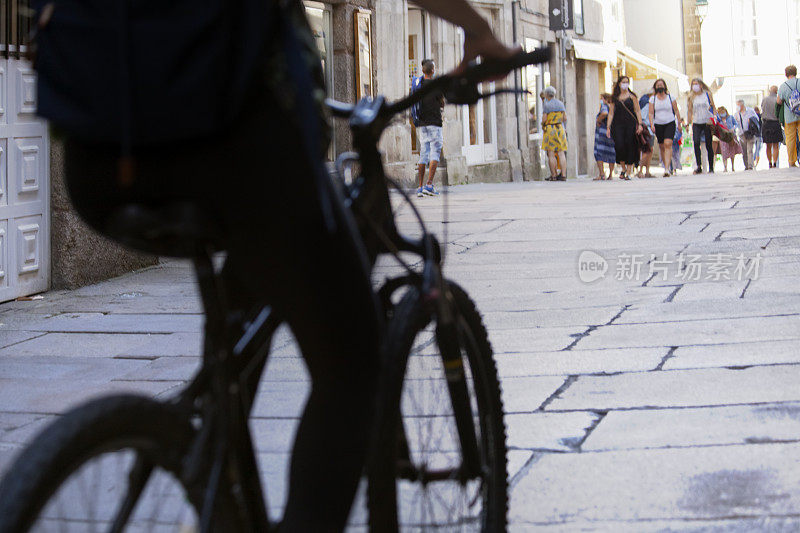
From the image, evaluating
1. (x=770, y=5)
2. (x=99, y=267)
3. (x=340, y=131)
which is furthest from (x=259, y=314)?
(x=770, y=5)

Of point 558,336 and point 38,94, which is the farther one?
point 558,336

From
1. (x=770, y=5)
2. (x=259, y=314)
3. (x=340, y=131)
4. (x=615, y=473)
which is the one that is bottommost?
(x=615, y=473)

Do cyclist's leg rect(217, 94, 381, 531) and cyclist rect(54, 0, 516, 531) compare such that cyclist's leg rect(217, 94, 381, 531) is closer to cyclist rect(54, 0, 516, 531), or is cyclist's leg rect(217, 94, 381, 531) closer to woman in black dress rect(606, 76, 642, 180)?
cyclist rect(54, 0, 516, 531)

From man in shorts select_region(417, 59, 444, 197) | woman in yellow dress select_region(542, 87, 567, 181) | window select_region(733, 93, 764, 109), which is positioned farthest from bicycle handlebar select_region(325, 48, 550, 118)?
window select_region(733, 93, 764, 109)

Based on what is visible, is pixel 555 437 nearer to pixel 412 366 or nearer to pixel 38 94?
pixel 412 366

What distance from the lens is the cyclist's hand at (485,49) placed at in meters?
1.95

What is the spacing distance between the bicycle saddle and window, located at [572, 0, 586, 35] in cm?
2913

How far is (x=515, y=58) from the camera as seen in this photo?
1.95m

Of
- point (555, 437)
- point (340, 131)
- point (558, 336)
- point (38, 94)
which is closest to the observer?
point (38, 94)

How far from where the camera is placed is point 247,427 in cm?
178

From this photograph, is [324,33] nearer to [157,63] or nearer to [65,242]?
[65,242]

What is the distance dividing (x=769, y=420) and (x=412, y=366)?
194cm

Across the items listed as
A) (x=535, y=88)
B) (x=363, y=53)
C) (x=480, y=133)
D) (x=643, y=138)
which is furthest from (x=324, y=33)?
(x=535, y=88)

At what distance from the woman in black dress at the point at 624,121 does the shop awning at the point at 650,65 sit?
47.5ft
